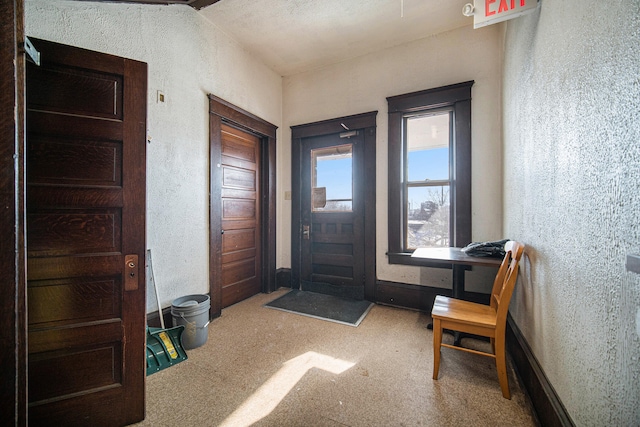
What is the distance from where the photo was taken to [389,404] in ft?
5.18

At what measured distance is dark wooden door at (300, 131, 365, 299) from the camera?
11.3 feet

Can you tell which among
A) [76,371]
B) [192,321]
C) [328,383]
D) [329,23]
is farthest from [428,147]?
[76,371]

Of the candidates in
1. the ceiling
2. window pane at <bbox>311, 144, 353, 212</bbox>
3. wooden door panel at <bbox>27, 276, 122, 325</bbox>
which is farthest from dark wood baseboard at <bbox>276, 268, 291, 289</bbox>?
the ceiling

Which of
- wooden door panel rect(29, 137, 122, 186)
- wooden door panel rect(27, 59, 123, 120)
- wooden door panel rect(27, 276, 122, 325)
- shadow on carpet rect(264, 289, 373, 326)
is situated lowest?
shadow on carpet rect(264, 289, 373, 326)

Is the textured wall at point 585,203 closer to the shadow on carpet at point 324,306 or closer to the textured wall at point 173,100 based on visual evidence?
the shadow on carpet at point 324,306

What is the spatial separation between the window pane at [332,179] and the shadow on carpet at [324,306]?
1258 millimetres

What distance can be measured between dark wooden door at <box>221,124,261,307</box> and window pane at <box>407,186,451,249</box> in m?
2.15

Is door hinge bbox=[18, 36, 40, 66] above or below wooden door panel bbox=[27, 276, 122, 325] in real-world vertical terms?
above

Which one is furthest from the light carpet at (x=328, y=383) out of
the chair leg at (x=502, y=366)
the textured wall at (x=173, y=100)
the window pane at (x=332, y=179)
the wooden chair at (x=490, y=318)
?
the window pane at (x=332, y=179)

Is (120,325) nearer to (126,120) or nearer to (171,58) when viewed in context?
(126,120)

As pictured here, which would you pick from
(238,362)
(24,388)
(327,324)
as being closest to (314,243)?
(327,324)

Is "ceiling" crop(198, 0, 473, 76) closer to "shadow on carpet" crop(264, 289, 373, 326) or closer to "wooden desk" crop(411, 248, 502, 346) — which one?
"wooden desk" crop(411, 248, 502, 346)

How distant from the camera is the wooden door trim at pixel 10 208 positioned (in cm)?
92

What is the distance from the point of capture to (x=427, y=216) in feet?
10.3
